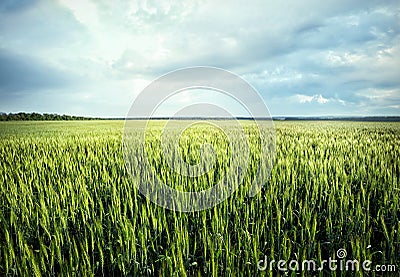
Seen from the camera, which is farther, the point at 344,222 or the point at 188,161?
the point at 188,161

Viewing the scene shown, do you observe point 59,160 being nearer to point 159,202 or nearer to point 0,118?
point 159,202

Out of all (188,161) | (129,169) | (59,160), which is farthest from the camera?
(59,160)

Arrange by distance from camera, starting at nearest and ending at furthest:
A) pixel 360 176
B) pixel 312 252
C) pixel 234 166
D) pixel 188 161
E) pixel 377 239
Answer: pixel 312 252, pixel 377 239, pixel 360 176, pixel 234 166, pixel 188 161

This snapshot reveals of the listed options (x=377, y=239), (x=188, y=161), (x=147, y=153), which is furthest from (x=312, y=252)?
(x=147, y=153)

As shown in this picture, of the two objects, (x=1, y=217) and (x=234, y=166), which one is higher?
(x=234, y=166)

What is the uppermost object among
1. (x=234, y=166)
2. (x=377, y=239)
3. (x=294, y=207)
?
(x=234, y=166)

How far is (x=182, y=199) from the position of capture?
2531 millimetres

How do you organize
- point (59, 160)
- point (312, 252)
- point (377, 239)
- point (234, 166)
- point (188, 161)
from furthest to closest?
point (59, 160)
point (188, 161)
point (234, 166)
point (377, 239)
point (312, 252)

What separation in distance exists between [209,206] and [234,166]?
1.33m

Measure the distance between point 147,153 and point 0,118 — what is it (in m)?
42.3

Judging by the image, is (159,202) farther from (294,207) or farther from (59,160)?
(59,160)

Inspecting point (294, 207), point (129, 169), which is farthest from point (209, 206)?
point (129, 169)

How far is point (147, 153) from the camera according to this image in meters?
5.26

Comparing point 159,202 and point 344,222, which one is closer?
point 344,222
